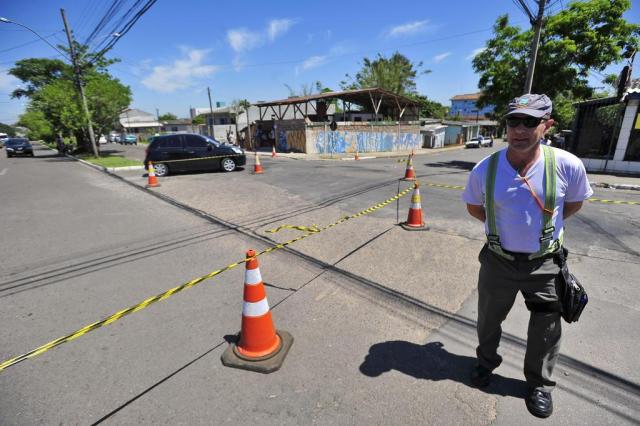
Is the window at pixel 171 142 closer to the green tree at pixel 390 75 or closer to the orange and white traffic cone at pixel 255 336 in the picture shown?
the orange and white traffic cone at pixel 255 336

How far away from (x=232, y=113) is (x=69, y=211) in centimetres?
4731

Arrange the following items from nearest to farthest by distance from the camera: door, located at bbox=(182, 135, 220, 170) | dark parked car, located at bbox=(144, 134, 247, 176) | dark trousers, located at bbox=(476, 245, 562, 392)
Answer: dark trousers, located at bbox=(476, 245, 562, 392) → dark parked car, located at bbox=(144, 134, 247, 176) → door, located at bbox=(182, 135, 220, 170)

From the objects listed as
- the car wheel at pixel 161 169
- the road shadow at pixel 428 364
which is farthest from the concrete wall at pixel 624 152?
the car wheel at pixel 161 169

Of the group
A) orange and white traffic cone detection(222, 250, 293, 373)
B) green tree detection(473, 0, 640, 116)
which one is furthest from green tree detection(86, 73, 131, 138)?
orange and white traffic cone detection(222, 250, 293, 373)

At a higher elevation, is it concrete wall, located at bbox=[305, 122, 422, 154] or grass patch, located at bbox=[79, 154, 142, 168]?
concrete wall, located at bbox=[305, 122, 422, 154]

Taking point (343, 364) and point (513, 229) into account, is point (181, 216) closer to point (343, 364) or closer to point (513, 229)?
point (343, 364)

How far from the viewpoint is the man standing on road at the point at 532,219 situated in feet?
6.57

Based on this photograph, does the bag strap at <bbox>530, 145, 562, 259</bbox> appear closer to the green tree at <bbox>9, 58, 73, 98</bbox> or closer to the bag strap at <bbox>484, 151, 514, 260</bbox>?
the bag strap at <bbox>484, 151, 514, 260</bbox>

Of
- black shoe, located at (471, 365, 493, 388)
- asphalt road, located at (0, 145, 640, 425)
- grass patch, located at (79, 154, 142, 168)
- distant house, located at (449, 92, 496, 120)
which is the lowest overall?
grass patch, located at (79, 154, 142, 168)

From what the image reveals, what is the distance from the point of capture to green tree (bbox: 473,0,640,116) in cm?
1296

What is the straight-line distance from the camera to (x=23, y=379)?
256 cm

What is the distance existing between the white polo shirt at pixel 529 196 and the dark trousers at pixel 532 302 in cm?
15

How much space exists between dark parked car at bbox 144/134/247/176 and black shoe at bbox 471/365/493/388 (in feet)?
43.6

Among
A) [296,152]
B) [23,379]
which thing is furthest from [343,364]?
[296,152]
